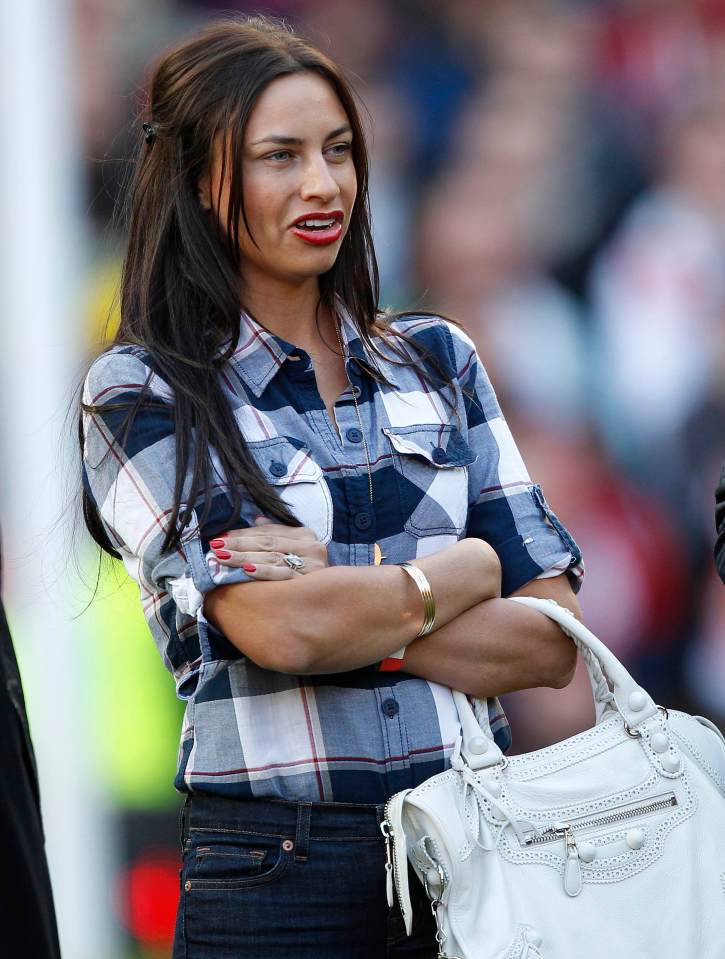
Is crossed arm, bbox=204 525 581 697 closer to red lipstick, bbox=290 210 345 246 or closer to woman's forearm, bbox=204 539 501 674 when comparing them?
woman's forearm, bbox=204 539 501 674

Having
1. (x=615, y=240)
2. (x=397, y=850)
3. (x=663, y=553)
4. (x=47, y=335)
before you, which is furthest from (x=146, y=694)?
(x=397, y=850)

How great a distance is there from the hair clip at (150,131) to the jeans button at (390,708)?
1.05 metres

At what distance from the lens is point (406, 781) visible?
2.18m

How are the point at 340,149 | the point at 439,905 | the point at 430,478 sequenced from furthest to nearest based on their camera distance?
the point at 340,149 < the point at 430,478 < the point at 439,905

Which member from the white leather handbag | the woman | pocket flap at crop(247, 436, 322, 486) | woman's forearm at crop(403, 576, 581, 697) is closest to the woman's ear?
the woman

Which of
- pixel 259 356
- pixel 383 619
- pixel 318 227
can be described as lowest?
pixel 383 619

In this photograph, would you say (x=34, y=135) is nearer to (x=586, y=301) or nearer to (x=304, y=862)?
(x=586, y=301)

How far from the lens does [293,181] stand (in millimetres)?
2393

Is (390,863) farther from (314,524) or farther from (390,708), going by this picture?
(314,524)

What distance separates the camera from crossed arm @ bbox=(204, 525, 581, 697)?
84.7 inches

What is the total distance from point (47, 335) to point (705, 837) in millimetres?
2686

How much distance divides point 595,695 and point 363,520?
1.45ft

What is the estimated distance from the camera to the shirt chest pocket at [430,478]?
7.70 ft

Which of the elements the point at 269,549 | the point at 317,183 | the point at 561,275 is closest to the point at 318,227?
the point at 317,183
